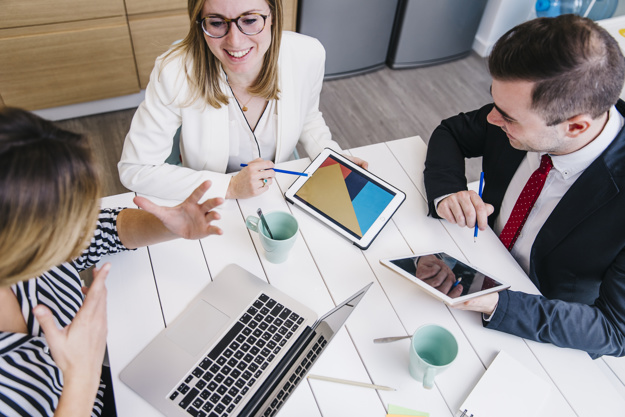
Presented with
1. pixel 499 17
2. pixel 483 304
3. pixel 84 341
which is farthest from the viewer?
pixel 499 17

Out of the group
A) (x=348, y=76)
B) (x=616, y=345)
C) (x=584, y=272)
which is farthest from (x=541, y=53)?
(x=348, y=76)

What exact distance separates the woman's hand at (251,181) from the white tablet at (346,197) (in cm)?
7

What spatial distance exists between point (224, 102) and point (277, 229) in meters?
0.45

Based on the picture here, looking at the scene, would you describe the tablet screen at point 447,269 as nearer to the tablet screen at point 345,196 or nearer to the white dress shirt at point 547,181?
the tablet screen at point 345,196

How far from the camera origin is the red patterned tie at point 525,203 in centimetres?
124

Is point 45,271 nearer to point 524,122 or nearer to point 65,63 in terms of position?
point 524,122

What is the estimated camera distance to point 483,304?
1.04m

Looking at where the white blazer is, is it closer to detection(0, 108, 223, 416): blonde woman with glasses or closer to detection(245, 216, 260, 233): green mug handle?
detection(245, 216, 260, 233): green mug handle

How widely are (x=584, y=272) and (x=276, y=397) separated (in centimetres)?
86

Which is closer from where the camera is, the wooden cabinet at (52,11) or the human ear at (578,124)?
the human ear at (578,124)

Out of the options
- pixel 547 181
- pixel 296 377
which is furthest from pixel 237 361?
pixel 547 181

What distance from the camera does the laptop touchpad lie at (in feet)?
3.27

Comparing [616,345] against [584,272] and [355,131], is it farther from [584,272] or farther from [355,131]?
[355,131]

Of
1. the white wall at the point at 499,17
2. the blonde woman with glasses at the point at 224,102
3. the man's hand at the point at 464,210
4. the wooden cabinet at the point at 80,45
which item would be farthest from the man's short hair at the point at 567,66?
the white wall at the point at 499,17
